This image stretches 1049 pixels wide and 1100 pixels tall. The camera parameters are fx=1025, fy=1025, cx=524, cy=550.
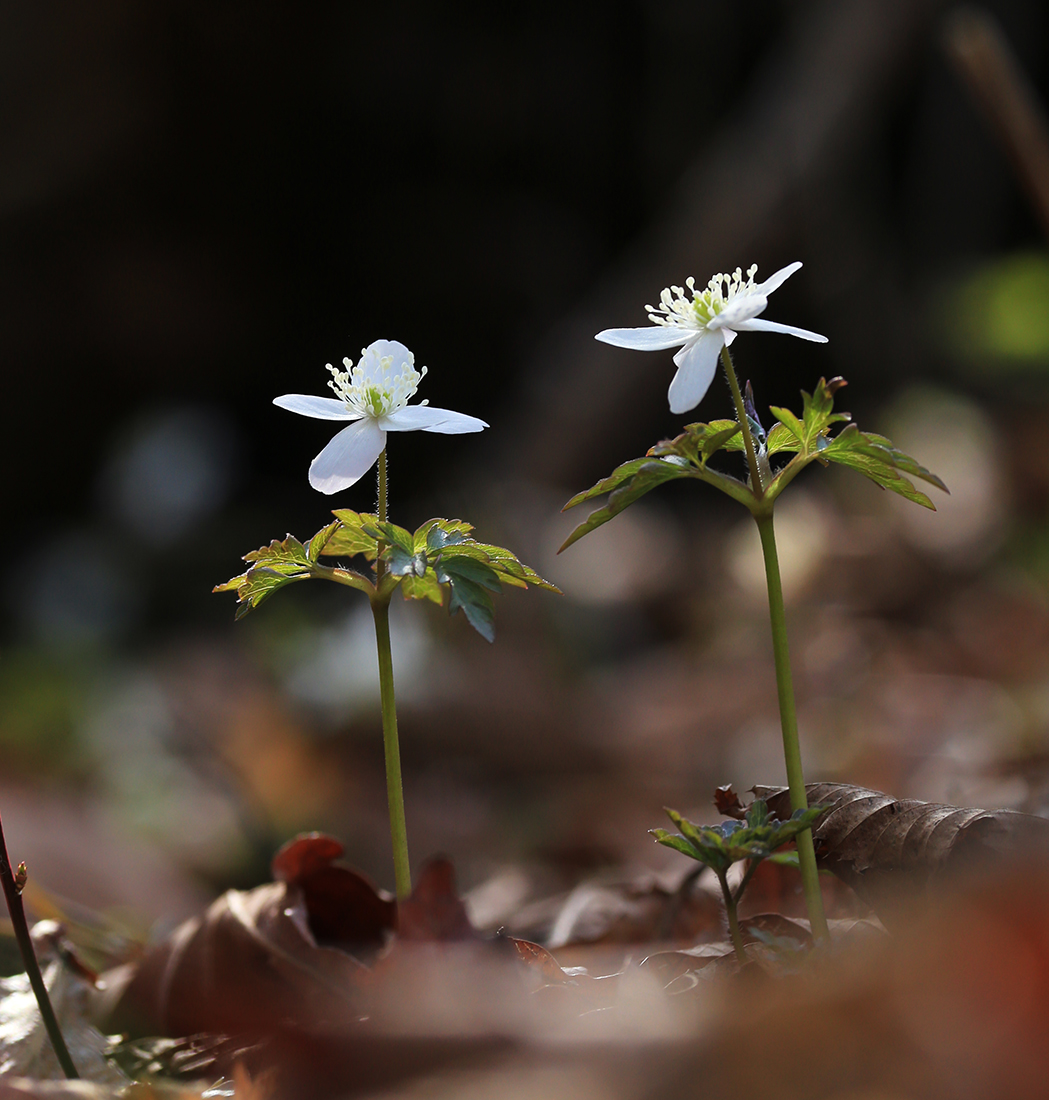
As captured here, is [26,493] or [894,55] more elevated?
[894,55]

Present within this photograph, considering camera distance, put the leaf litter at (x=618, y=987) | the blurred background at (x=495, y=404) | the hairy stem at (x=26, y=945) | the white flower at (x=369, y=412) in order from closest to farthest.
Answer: the leaf litter at (x=618, y=987), the hairy stem at (x=26, y=945), the white flower at (x=369, y=412), the blurred background at (x=495, y=404)

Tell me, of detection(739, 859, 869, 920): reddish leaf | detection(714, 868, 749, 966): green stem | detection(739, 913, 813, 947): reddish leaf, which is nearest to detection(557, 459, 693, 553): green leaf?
detection(714, 868, 749, 966): green stem

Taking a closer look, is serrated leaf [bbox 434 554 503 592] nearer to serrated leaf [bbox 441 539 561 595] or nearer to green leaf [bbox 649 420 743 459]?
serrated leaf [bbox 441 539 561 595]

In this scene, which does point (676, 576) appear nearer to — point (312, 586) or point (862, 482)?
point (862, 482)

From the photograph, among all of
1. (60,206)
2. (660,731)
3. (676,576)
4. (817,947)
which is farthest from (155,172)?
(817,947)

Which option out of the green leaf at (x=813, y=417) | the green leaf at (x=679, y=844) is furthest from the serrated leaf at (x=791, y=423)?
the green leaf at (x=679, y=844)

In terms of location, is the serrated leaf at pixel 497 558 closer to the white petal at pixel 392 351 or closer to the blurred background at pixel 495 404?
the white petal at pixel 392 351
